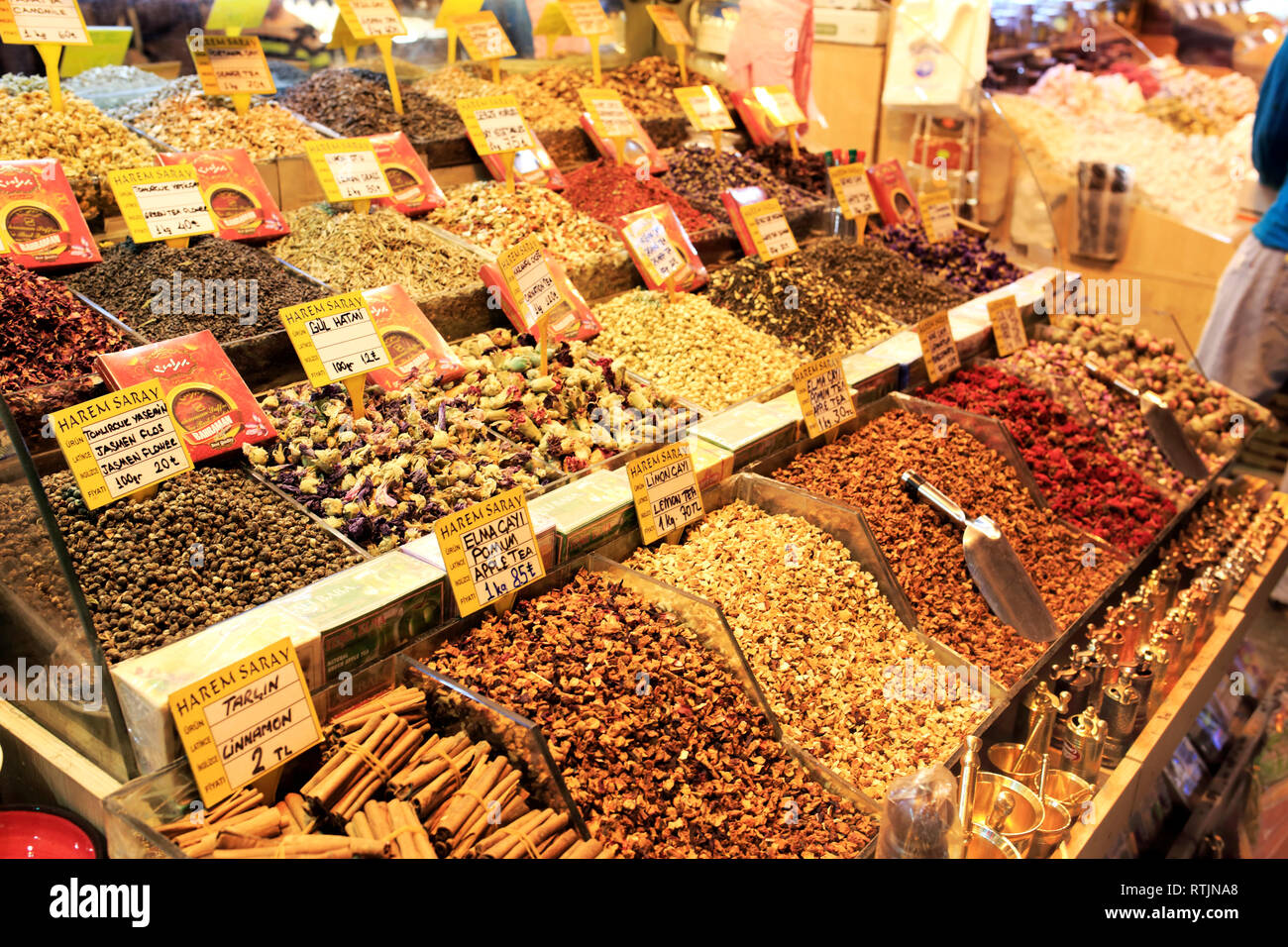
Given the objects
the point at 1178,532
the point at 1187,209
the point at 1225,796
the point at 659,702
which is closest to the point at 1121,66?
the point at 1187,209

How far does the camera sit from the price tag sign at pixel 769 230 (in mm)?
3336

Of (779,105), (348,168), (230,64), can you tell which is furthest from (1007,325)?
(230,64)

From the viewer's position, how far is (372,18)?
341cm

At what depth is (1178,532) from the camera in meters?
2.78

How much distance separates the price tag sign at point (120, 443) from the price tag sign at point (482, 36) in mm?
2495

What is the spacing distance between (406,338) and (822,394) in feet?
3.31

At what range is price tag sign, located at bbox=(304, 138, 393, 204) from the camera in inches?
112

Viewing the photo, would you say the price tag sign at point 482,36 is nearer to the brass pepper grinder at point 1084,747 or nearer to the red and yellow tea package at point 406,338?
the red and yellow tea package at point 406,338

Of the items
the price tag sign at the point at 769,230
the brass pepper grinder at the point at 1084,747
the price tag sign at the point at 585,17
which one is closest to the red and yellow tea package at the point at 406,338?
the price tag sign at the point at 769,230

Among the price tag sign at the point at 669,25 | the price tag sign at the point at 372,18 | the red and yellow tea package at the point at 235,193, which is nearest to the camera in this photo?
the red and yellow tea package at the point at 235,193

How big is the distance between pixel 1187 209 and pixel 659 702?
4.55 m

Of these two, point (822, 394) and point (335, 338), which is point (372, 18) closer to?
point (335, 338)

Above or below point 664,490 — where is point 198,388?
above

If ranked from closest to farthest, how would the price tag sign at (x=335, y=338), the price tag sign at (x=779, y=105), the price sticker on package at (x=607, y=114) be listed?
the price tag sign at (x=335, y=338), the price sticker on package at (x=607, y=114), the price tag sign at (x=779, y=105)
